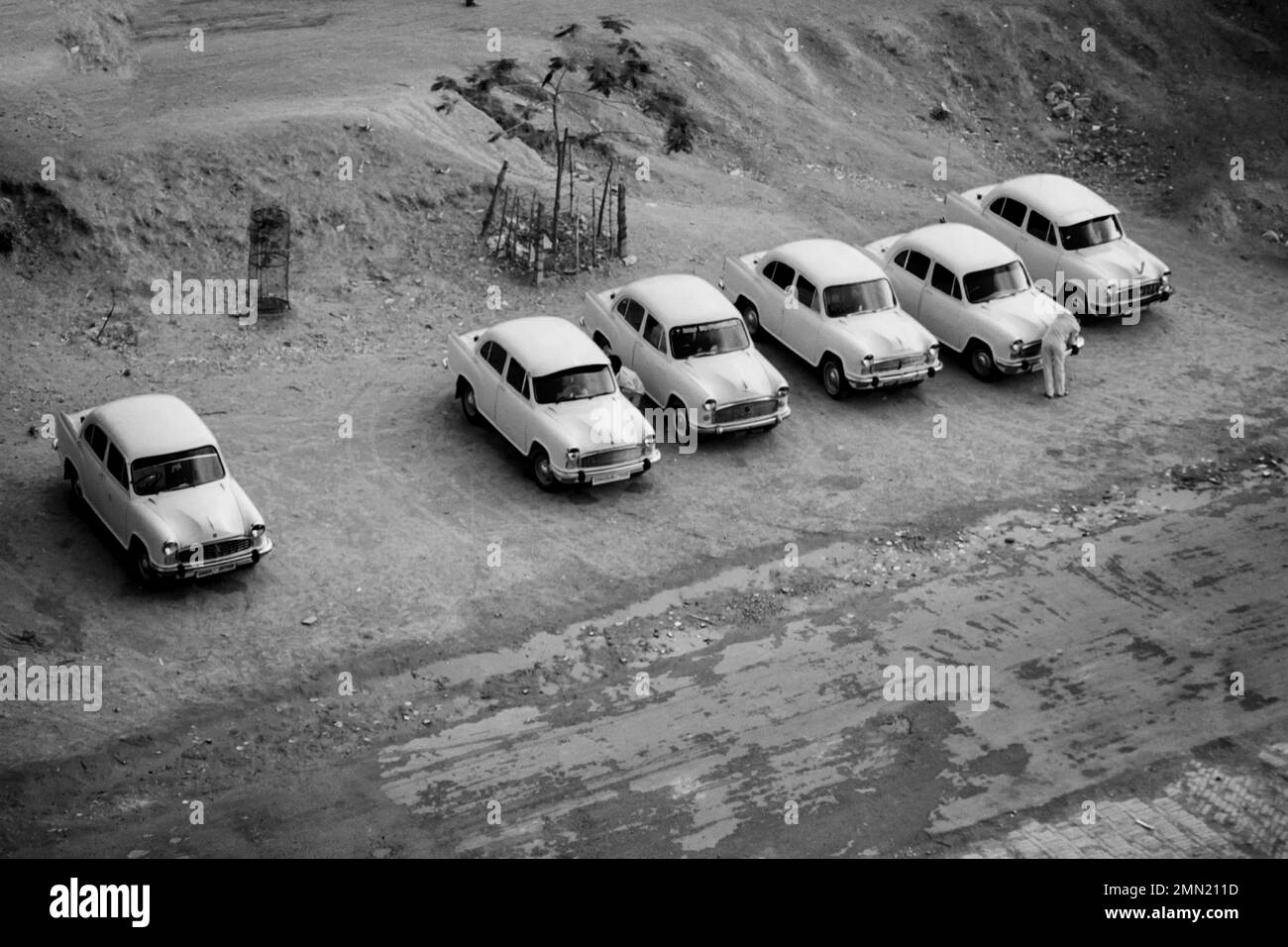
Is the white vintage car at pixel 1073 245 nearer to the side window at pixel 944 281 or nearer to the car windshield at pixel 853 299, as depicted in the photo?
the side window at pixel 944 281

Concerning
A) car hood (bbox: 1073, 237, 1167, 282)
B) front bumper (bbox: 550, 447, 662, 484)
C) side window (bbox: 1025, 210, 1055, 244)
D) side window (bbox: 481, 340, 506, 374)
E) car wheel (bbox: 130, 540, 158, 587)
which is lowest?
car wheel (bbox: 130, 540, 158, 587)

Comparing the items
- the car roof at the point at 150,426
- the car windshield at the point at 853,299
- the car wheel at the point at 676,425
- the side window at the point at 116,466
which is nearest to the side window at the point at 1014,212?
the car windshield at the point at 853,299

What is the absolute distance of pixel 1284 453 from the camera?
24047mm

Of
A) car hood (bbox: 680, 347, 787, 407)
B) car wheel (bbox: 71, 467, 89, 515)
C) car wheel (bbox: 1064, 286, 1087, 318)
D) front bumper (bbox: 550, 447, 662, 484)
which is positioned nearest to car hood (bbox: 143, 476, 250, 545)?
car wheel (bbox: 71, 467, 89, 515)

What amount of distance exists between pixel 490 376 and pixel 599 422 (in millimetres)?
1920

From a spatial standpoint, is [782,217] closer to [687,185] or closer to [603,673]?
[687,185]

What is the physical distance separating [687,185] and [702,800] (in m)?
15.8

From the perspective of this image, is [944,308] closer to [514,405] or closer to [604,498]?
[604,498]

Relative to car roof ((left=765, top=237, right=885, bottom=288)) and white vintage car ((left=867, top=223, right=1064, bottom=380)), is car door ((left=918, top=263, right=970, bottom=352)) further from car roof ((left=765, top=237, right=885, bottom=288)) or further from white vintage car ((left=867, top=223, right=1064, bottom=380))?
car roof ((left=765, top=237, right=885, bottom=288))

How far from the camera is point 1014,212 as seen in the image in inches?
1109

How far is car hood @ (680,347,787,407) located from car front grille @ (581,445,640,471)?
1.78 metres

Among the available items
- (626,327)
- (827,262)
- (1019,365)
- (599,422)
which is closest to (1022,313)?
(1019,365)

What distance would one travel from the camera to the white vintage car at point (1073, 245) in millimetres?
26781

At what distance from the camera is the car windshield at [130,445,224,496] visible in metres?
19.5
